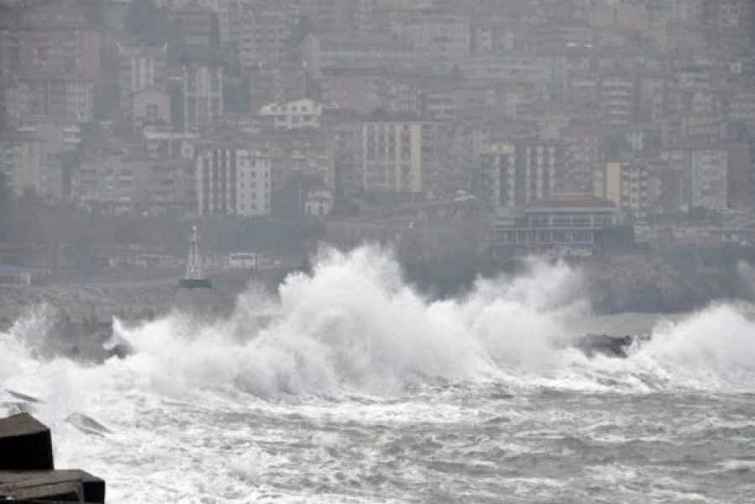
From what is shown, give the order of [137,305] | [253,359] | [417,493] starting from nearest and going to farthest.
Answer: [417,493], [253,359], [137,305]

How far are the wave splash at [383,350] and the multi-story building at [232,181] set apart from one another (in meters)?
62.2

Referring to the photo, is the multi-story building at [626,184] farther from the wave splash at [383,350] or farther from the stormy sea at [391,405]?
the stormy sea at [391,405]

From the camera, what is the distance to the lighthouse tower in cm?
9138

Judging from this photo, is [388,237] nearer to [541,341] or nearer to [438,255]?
[438,255]

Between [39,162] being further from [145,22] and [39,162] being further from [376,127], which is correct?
[145,22]

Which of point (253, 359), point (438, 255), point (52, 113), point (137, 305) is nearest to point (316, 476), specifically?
point (253, 359)

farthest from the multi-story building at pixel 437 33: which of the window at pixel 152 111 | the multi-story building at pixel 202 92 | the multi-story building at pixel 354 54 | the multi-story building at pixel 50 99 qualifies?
the multi-story building at pixel 50 99

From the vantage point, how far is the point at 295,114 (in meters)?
126

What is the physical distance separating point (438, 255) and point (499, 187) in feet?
50.1

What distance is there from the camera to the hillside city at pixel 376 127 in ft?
357

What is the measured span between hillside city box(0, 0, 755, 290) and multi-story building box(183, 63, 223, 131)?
0.47 feet

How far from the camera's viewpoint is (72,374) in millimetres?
37656

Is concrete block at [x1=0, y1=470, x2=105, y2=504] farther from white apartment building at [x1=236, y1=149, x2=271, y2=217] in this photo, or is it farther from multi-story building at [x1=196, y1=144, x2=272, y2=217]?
white apartment building at [x1=236, y1=149, x2=271, y2=217]

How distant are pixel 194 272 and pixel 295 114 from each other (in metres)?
31.6
